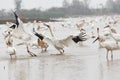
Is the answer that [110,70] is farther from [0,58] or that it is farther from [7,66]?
[0,58]

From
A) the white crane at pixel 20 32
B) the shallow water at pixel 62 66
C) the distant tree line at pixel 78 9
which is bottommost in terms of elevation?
the distant tree line at pixel 78 9

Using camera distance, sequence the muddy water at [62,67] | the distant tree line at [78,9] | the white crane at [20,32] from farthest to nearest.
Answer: the distant tree line at [78,9], the white crane at [20,32], the muddy water at [62,67]

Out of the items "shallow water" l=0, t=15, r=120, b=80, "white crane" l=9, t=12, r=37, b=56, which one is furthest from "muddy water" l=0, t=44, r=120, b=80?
"white crane" l=9, t=12, r=37, b=56

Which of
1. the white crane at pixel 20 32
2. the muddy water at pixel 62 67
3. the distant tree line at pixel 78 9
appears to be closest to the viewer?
the muddy water at pixel 62 67

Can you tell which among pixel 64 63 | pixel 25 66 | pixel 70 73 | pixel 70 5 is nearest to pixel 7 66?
pixel 25 66

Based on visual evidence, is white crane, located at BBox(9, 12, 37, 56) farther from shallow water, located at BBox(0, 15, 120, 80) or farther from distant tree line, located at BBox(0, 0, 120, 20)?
distant tree line, located at BBox(0, 0, 120, 20)

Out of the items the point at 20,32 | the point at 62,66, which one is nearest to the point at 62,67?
the point at 62,66

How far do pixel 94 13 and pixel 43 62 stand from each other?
82.5m

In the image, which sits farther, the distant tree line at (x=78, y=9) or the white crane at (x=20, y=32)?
the distant tree line at (x=78, y=9)

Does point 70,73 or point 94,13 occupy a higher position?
point 70,73

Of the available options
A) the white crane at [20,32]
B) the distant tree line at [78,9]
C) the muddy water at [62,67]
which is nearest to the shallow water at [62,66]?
the muddy water at [62,67]

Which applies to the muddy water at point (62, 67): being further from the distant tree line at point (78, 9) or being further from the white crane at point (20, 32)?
the distant tree line at point (78, 9)

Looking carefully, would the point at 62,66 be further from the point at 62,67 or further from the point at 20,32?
the point at 20,32

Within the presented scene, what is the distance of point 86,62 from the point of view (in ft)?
43.2
